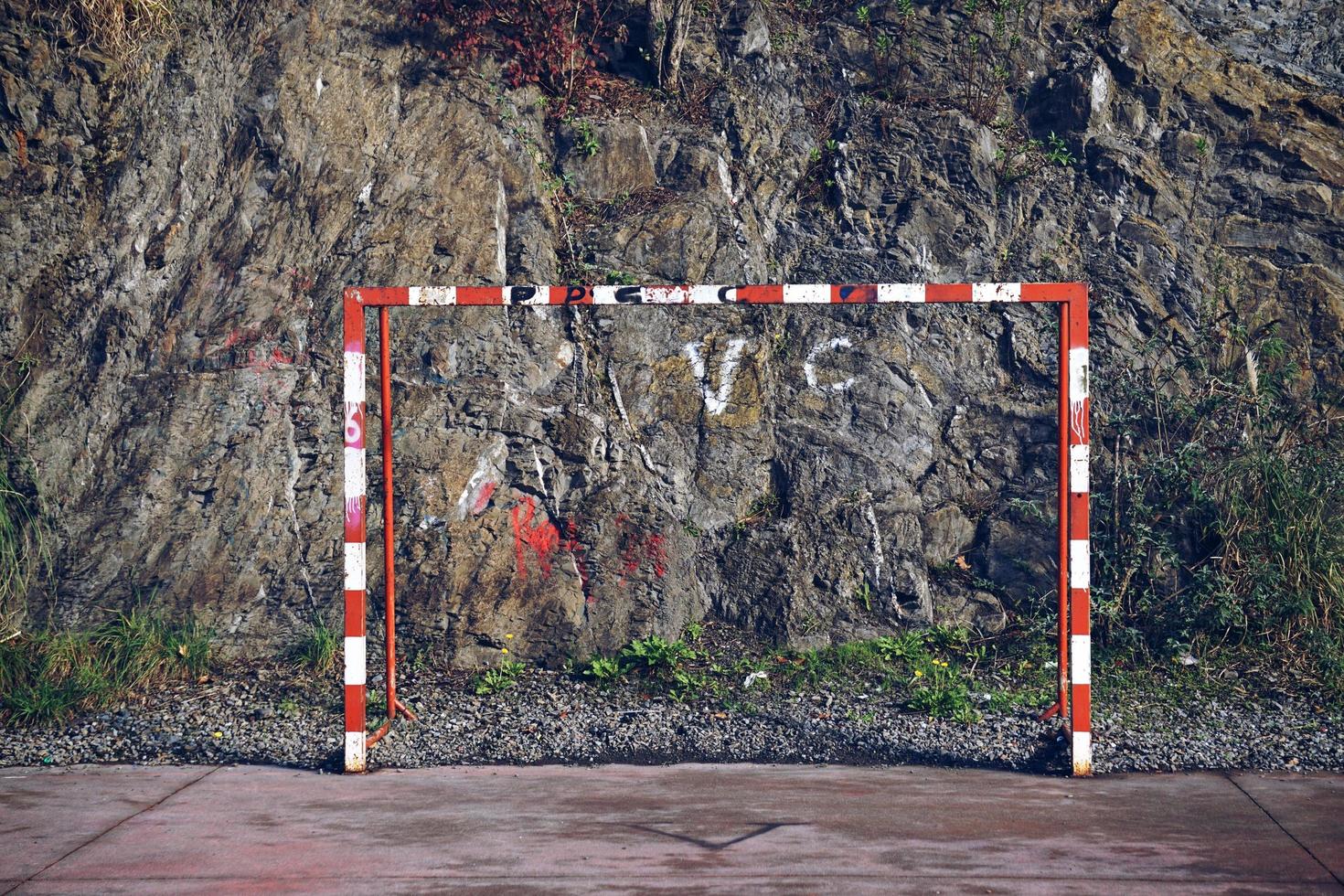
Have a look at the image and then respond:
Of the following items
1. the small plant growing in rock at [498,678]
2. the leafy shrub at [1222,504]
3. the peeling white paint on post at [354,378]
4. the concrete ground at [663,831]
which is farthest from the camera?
the leafy shrub at [1222,504]

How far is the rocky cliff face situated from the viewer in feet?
21.7

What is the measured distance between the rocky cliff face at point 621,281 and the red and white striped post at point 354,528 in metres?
1.41

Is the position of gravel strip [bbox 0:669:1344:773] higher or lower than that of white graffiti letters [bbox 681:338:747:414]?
lower

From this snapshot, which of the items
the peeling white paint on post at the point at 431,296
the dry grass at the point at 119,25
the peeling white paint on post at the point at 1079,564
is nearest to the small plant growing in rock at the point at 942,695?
the peeling white paint on post at the point at 1079,564

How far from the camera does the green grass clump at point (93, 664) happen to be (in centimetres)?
551

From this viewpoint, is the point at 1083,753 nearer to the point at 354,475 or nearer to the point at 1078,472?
the point at 1078,472

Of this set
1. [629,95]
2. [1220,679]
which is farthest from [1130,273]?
[629,95]

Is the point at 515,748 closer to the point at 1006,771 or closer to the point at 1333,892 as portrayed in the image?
the point at 1006,771

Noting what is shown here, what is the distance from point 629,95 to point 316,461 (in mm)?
3725

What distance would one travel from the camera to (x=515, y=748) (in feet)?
17.2

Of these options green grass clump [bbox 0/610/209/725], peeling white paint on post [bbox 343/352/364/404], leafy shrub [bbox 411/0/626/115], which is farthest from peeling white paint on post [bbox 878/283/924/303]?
green grass clump [bbox 0/610/209/725]

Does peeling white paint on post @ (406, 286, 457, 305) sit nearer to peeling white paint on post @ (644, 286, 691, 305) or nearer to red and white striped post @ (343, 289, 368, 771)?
red and white striped post @ (343, 289, 368, 771)

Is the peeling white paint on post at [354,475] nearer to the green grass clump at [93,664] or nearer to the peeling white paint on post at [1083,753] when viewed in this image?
the green grass clump at [93,664]

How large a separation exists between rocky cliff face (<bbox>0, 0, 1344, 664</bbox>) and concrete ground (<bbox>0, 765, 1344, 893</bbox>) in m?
1.72
